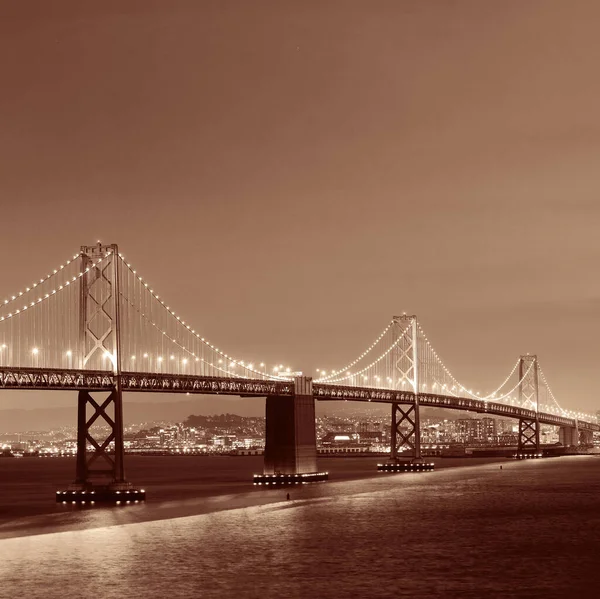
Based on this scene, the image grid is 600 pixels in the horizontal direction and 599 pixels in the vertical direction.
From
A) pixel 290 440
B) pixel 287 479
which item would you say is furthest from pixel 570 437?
pixel 290 440

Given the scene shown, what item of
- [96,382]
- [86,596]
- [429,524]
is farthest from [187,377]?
[86,596]

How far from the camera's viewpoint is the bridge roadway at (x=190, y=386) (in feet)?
191

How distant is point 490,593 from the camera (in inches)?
1257

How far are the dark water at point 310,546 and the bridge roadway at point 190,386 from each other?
6.62 m

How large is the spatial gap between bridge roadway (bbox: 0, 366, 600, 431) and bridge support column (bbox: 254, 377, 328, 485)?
117 centimetres

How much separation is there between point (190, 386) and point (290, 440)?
1143cm

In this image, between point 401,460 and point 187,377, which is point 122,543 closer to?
point 187,377

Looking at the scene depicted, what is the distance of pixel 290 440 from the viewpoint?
265 feet

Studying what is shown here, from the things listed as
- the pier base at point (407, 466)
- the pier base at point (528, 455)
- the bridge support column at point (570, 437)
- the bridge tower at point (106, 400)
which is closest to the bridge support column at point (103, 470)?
the bridge tower at point (106, 400)

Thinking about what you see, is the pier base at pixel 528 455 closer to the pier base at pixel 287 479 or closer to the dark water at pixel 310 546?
the pier base at pixel 287 479

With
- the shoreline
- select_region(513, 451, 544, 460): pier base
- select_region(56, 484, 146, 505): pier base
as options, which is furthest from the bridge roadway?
select_region(513, 451, 544, 460): pier base

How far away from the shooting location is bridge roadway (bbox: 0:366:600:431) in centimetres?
5831

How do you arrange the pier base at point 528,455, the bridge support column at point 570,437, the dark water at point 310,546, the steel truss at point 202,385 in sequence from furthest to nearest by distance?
the bridge support column at point 570,437 < the pier base at point 528,455 < the steel truss at point 202,385 < the dark water at point 310,546

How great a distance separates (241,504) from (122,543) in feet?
72.2
